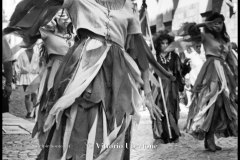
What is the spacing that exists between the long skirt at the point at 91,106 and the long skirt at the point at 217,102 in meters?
2.05

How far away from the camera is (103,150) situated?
8.57ft

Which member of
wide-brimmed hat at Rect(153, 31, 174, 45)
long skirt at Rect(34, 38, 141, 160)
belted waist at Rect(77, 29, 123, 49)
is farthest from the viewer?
wide-brimmed hat at Rect(153, 31, 174, 45)

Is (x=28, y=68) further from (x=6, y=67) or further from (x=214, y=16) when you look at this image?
(x=214, y=16)

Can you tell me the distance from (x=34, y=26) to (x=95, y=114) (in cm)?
63

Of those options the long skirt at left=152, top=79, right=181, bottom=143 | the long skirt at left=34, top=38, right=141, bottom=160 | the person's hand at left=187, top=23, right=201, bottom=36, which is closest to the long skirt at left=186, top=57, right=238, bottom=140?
the person's hand at left=187, top=23, right=201, bottom=36

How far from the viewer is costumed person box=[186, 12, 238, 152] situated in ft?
15.4

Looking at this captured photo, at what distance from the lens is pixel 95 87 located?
2.64 m

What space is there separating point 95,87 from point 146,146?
1.40m

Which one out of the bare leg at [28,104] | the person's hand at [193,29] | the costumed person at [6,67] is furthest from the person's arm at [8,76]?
the person's hand at [193,29]

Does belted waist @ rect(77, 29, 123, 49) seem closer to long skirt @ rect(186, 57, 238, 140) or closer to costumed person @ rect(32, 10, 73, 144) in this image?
costumed person @ rect(32, 10, 73, 144)

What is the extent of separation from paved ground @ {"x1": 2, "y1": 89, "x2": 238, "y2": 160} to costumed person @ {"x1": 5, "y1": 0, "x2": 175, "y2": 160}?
0.82m

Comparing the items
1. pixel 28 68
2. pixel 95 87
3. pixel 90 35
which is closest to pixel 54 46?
pixel 28 68

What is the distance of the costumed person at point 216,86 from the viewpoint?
4.69 m

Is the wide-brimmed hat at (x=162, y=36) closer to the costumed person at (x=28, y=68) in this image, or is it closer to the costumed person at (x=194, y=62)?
the costumed person at (x=194, y=62)
